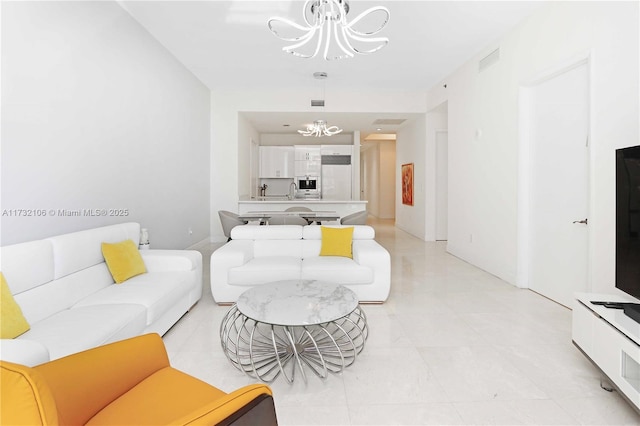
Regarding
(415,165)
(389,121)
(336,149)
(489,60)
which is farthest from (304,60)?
(336,149)

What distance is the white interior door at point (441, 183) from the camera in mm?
7113

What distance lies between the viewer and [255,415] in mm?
875

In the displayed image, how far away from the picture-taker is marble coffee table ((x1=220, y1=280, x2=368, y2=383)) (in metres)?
2.01

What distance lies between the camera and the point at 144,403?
3.94 ft

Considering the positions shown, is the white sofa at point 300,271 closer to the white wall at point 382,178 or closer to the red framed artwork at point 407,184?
the red framed artwork at point 407,184

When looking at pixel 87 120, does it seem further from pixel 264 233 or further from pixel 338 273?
pixel 338 273

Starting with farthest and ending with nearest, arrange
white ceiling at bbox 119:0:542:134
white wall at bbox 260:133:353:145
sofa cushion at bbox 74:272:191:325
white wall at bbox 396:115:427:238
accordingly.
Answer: white wall at bbox 260:133:353:145, white wall at bbox 396:115:427:238, white ceiling at bbox 119:0:542:134, sofa cushion at bbox 74:272:191:325

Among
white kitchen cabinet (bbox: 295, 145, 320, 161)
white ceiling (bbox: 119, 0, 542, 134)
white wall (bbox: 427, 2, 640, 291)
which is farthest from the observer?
white kitchen cabinet (bbox: 295, 145, 320, 161)

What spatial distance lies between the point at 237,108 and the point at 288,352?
5.78 meters

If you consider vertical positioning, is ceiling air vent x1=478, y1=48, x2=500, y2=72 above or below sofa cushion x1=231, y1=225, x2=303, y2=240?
above

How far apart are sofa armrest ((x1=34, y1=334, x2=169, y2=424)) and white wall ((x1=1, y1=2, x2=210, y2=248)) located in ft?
5.87

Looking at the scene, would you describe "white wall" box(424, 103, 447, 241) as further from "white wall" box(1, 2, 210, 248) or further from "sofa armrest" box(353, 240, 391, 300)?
"white wall" box(1, 2, 210, 248)

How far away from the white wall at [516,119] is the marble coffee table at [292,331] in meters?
2.27

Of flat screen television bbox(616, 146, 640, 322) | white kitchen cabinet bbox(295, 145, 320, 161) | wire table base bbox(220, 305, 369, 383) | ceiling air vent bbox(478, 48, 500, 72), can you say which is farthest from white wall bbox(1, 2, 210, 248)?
white kitchen cabinet bbox(295, 145, 320, 161)
